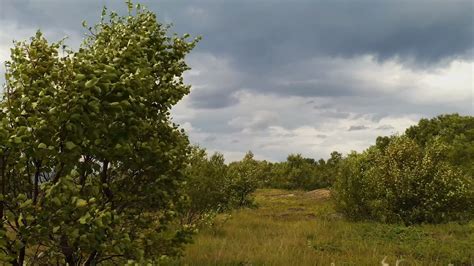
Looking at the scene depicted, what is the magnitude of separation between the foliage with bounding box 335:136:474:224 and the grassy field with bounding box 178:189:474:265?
6.63 feet

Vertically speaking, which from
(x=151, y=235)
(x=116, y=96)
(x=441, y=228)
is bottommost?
(x=441, y=228)

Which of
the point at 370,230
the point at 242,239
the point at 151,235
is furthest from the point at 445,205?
the point at 151,235

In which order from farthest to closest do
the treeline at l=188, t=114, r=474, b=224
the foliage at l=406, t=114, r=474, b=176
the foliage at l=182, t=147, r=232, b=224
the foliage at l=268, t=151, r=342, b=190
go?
the foliage at l=268, t=151, r=342, b=190, the foliage at l=406, t=114, r=474, b=176, the treeline at l=188, t=114, r=474, b=224, the foliage at l=182, t=147, r=232, b=224

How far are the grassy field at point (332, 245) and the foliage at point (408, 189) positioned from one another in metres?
2.02

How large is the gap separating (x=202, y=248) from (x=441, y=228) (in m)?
15.4

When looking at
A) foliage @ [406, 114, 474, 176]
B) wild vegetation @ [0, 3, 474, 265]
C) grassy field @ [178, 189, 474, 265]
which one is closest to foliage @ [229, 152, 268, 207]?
grassy field @ [178, 189, 474, 265]

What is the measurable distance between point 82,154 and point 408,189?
24333 mm

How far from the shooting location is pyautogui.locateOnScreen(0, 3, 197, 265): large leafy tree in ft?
19.2

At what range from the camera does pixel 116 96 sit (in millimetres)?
6262

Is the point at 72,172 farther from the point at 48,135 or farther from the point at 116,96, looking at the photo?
the point at 116,96

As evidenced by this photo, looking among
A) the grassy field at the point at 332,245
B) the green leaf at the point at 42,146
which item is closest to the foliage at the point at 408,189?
the grassy field at the point at 332,245

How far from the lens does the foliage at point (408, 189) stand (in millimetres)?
26938

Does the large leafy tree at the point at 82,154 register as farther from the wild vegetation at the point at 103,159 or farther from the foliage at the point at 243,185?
the foliage at the point at 243,185

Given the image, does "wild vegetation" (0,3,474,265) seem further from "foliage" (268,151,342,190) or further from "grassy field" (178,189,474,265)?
"foliage" (268,151,342,190)
